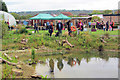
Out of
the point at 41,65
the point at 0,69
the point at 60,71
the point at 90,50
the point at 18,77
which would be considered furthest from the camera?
the point at 90,50

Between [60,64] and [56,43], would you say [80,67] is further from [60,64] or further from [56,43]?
[56,43]

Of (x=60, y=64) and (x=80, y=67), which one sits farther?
(x=60, y=64)

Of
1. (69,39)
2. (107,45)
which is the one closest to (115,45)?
(107,45)

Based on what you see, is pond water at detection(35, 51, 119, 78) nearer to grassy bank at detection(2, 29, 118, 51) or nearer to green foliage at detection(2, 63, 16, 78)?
green foliage at detection(2, 63, 16, 78)

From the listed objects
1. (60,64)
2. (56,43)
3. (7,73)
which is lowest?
(60,64)

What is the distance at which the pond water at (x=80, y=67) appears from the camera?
13.5 meters

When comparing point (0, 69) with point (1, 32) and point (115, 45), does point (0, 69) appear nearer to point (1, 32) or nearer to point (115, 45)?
point (1, 32)

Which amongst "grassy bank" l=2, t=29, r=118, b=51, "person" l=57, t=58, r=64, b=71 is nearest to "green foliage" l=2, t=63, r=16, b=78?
"person" l=57, t=58, r=64, b=71

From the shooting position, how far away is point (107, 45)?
77.5 ft

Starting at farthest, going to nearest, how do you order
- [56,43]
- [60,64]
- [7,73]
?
[56,43] → [60,64] → [7,73]

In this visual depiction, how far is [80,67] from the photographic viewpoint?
611 inches

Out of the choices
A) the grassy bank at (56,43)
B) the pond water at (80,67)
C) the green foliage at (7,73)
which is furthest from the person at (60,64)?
the grassy bank at (56,43)

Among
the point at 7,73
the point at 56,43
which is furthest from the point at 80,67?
the point at 56,43

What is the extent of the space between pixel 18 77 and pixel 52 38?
12.5 metres
